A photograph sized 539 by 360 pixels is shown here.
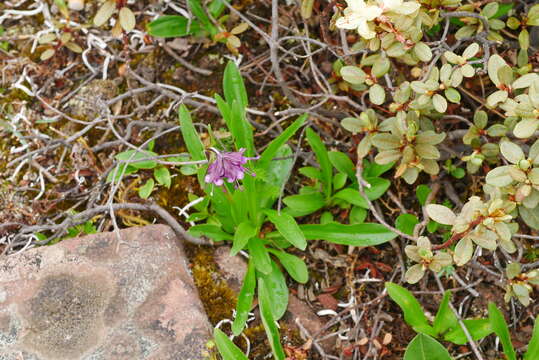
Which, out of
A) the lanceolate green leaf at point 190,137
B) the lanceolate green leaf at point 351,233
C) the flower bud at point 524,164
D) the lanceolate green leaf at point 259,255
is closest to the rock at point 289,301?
the lanceolate green leaf at point 259,255

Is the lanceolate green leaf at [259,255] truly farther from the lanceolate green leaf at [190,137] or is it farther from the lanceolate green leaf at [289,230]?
the lanceolate green leaf at [190,137]

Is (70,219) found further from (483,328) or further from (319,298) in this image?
(483,328)

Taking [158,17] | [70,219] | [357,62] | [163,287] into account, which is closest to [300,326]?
[163,287]

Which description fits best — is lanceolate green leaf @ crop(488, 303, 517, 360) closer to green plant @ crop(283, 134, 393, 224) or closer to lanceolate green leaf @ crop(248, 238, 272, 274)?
green plant @ crop(283, 134, 393, 224)

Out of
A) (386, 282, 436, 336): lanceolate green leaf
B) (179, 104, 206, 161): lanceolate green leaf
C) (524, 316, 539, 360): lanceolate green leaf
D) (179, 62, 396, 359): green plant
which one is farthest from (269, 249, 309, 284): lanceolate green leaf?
(524, 316, 539, 360): lanceolate green leaf

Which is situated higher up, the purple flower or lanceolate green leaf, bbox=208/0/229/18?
lanceolate green leaf, bbox=208/0/229/18
